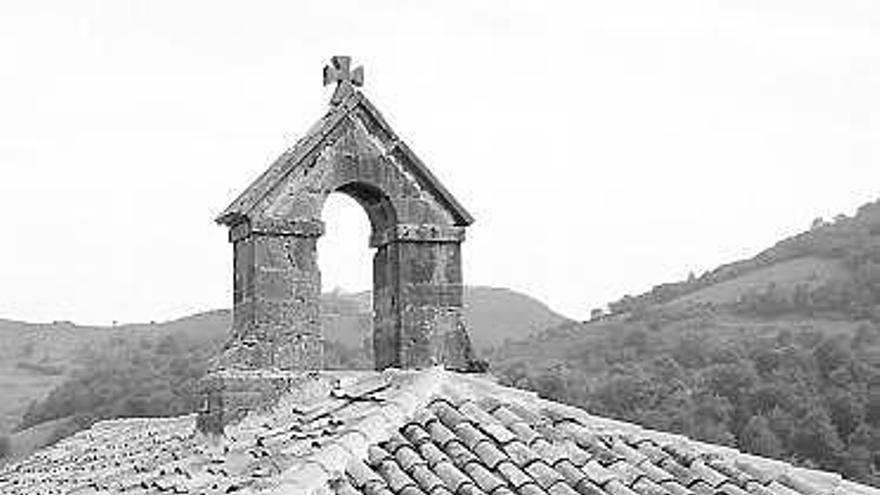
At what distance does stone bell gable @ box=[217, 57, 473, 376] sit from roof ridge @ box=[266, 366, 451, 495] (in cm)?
90

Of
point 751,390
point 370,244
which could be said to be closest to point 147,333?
point 751,390

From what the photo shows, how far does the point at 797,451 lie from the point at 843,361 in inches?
249

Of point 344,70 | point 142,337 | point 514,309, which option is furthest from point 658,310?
point 344,70

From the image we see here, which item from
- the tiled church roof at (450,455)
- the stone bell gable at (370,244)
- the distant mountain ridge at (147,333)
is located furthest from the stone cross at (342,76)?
the distant mountain ridge at (147,333)

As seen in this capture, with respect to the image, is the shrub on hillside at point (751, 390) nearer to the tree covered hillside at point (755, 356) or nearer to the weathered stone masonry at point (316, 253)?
the tree covered hillside at point (755, 356)

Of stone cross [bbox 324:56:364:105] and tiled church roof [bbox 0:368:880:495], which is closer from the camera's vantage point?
tiled church roof [bbox 0:368:880:495]

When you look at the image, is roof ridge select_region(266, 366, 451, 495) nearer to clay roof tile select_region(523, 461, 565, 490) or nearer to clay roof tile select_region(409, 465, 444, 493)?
clay roof tile select_region(409, 465, 444, 493)

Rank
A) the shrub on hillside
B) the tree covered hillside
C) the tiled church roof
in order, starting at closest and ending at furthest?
the tiled church roof
the shrub on hillside
the tree covered hillside

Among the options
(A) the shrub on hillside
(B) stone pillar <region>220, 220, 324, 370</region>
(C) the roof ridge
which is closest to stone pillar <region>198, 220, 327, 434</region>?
(B) stone pillar <region>220, 220, 324, 370</region>

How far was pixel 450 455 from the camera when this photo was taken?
23.7 ft

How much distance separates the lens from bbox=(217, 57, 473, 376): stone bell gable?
9.27 meters

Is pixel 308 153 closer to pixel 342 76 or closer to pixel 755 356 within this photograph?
pixel 342 76

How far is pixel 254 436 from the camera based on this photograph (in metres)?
8.49

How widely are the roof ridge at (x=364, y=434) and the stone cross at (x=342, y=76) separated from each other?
2083 millimetres
